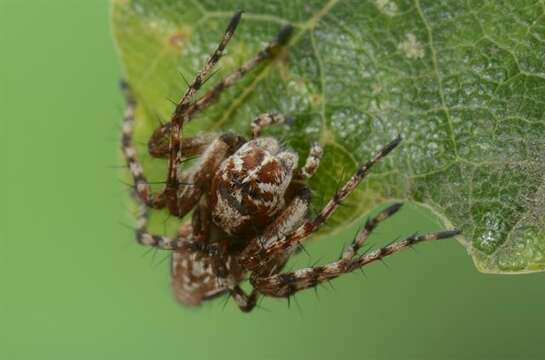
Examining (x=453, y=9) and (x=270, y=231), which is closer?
(x=453, y=9)

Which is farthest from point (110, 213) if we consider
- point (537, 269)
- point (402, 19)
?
point (537, 269)

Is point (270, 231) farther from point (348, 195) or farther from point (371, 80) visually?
point (371, 80)

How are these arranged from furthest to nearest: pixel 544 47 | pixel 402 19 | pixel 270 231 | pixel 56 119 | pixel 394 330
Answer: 1. pixel 56 119
2. pixel 394 330
3. pixel 270 231
4. pixel 402 19
5. pixel 544 47

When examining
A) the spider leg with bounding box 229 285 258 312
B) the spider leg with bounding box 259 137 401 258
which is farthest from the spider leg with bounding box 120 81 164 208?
the spider leg with bounding box 259 137 401 258

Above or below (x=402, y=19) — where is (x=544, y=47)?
below

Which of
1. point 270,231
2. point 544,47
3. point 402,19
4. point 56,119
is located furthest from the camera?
point 56,119

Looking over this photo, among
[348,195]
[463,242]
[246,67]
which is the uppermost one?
[246,67]

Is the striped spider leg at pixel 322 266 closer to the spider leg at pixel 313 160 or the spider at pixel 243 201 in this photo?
the spider at pixel 243 201

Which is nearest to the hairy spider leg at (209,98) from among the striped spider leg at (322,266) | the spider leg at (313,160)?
the spider leg at (313,160)
